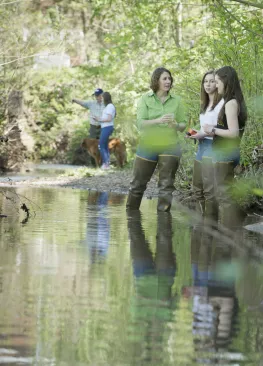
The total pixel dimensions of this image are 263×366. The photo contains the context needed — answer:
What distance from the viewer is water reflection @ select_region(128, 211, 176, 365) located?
4875mm

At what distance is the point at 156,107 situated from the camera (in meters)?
12.6

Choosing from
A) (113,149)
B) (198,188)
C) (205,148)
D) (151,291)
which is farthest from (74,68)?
(151,291)

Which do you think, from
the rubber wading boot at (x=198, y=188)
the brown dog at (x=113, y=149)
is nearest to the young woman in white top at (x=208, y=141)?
the rubber wading boot at (x=198, y=188)

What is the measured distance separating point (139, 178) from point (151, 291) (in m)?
6.63

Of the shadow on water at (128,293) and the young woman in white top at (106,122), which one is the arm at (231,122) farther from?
the young woman in white top at (106,122)

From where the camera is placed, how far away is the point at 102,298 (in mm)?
6195

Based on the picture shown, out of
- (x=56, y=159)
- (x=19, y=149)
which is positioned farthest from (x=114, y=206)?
(x=56, y=159)

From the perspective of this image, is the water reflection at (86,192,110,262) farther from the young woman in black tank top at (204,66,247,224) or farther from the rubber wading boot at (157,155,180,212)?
the young woman in black tank top at (204,66,247,224)

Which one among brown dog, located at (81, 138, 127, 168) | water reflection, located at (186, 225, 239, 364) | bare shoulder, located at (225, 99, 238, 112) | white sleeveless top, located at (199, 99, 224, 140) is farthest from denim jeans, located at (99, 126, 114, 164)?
water reflection, located at (186, 225, 239, 364)

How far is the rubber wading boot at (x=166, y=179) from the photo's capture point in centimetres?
1286

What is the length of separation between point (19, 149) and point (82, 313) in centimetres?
2044

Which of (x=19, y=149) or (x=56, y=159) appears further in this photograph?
(x=56, y=159)

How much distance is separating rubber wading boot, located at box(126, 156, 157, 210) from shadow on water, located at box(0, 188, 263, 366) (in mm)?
1827

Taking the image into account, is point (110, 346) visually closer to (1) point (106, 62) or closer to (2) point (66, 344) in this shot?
(2) point (66, 344)
